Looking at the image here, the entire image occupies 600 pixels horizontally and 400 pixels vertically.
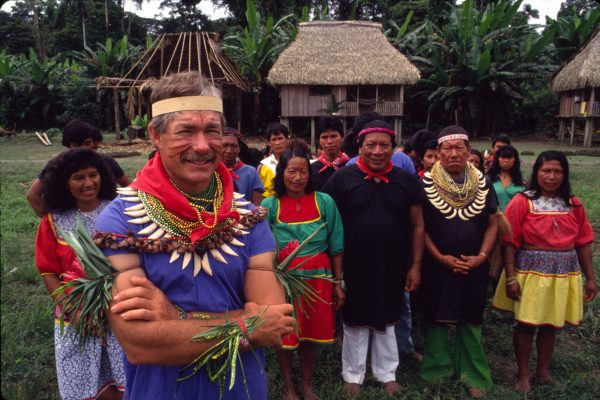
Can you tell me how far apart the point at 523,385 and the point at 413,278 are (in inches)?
47.4

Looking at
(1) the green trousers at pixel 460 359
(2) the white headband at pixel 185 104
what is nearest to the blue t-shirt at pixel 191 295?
(2) the white headband at pixel 185 104

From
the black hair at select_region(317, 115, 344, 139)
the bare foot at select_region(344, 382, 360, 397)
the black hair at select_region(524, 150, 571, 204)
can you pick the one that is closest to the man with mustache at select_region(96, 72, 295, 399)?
the bare foot at select_region(344, 382, 360, 397)

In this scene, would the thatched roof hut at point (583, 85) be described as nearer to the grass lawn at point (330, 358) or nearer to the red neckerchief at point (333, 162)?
the grass lawn at point (330, 358)

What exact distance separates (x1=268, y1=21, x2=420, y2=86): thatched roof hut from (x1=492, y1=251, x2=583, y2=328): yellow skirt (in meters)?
17.1

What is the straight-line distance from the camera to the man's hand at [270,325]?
5.81 ft

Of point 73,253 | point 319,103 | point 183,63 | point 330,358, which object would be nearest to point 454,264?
point 330,358

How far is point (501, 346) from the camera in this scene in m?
4.48

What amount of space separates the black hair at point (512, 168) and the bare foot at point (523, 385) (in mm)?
2331

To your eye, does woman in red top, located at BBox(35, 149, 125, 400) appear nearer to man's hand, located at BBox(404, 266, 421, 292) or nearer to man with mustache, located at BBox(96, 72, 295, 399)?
man with mustache, located at BBox(96, 72, 295, 399)

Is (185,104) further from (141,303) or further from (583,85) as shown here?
(583,85)

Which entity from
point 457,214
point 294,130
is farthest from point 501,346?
point 294,130

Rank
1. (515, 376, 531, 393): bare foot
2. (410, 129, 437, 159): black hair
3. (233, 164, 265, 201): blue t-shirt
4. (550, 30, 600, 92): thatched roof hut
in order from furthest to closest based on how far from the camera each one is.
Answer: (550, 30, 600, 92): thatched roof hut → (410, 129, 437, 159): black hair → (233, 164, 265, 201): blue t-shirt → (515, 376, 531, 393): bare foot

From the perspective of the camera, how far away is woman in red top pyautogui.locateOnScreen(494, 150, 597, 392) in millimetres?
3652

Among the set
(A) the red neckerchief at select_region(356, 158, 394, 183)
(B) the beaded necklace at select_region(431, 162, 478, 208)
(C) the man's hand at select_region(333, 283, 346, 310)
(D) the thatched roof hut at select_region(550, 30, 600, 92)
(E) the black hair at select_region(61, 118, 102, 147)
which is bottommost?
(C) the man's hand at select_region(333, 283, 346, 310)
